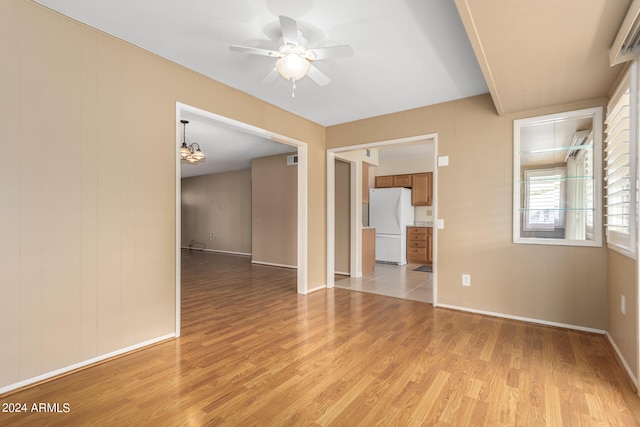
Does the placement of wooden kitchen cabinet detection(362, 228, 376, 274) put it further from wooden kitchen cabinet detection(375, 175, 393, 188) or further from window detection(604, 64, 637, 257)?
window detection(604, 64, 637, 257)

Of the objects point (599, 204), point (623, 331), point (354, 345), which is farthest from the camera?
point (599, 204)

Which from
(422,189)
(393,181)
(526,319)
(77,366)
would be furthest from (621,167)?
(393,181)

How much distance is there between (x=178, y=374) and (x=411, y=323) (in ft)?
7.27

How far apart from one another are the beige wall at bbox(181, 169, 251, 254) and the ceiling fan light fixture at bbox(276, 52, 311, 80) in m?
6.58

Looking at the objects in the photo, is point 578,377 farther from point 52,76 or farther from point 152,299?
point 52,76

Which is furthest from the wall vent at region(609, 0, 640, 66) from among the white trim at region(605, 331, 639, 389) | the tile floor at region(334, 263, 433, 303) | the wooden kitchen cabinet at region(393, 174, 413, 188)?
the wooden kitchen cabinet at region(393, 174, 413, 188)

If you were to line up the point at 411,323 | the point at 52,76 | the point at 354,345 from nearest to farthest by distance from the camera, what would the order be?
the point at 52,76, the point at 354,345, the point at 411,323

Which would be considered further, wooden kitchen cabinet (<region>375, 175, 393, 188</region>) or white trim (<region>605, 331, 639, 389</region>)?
wooden kitchen cabinet (<region>375, 175, 393, 188</region>)

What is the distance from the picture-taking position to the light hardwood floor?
173 centimetres

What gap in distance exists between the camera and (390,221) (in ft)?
23.2

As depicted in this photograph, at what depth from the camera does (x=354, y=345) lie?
268 cm

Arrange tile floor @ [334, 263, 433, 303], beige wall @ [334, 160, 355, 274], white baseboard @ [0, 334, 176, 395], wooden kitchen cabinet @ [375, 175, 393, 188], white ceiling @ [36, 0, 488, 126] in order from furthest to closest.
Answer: wooden kitchen cabinet @ [375, 175, 393, 188] < beige wall @ [334, 160, 355, 274] < tile floor @ [334, 263, 433, 303] < white ceiling @ [36, 0, 488, 126] < white baseboard @ [0, 334, 176, 395]

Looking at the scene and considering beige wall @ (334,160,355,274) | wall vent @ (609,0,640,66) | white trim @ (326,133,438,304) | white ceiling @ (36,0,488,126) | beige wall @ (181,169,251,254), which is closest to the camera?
wall vent @ (609,0,640,66)

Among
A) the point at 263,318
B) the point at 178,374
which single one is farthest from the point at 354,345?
the point at 178,374
